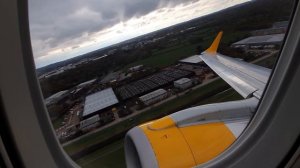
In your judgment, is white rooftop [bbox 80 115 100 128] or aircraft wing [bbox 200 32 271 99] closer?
white rooftop [bbox 80 115 100 128]

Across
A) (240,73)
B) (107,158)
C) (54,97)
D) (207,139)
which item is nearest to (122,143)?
(107,158)

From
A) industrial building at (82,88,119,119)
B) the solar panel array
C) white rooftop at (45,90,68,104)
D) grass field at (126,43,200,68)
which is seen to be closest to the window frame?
white rooftop at (45,90,68,104)

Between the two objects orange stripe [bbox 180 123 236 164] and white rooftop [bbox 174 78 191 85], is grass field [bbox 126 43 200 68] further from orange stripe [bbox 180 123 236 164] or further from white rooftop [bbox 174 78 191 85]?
orange stripe [bbox 180 123 236 164]

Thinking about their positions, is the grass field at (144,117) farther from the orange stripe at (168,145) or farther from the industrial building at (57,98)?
the industrial building at (57,98)

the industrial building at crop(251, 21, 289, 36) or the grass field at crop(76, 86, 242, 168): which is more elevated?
the industrial building at crop(251, 21, 289, 36)

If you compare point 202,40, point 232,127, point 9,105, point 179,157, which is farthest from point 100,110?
point 202,40
